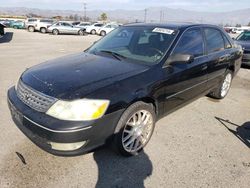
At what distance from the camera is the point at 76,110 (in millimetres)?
2426

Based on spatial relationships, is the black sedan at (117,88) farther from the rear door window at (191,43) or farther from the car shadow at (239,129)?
the car shadow at (239,129)

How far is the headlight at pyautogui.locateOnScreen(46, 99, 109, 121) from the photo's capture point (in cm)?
241

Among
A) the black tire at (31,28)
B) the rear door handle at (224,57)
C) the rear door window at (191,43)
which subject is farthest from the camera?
the black tire at (31,28)

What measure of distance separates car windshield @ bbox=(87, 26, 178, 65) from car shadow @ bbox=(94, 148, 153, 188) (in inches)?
53.0

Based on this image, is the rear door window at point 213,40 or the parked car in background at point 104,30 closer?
the rear door window at point 213,40

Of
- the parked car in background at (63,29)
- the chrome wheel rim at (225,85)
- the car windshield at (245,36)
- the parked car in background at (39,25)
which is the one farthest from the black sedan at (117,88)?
the parked car in background at (39,25)

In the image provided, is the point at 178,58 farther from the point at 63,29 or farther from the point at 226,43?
the point at 63,29

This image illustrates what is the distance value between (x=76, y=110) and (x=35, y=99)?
560mm

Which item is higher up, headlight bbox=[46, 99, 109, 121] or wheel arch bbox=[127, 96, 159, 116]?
headlight bbox=[46, 99, 109, 121]

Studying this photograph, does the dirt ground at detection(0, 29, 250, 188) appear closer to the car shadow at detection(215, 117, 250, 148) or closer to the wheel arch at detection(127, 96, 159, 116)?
the car shadow at detection(215, 117, 250, 148)

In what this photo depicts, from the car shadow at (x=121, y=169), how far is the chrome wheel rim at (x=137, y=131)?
14 centimetres

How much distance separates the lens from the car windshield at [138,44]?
11.4 feet

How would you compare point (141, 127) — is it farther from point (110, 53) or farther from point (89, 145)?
point (110, 53)

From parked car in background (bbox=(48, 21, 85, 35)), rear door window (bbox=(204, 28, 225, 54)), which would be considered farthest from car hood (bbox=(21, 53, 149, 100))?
parked car in background (bbox=(48, 21, 85, 35))
